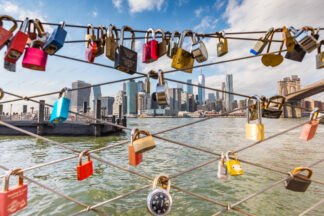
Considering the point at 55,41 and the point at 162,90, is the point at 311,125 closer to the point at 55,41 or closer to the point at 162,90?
the point at 162,90

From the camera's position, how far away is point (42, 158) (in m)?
9.79

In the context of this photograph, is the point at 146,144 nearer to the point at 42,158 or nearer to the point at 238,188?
the point at 238,188

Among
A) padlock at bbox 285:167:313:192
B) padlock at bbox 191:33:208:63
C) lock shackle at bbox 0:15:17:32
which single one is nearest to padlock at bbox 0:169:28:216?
lock shackle at bbox 0:15:17:32

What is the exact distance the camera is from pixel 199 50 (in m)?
2.14

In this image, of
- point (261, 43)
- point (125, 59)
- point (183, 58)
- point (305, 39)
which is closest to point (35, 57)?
point (125, 59)

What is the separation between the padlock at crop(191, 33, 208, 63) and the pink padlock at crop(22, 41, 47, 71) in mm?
1669

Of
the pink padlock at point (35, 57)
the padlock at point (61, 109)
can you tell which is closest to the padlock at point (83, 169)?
the padlock at point (61, 109)

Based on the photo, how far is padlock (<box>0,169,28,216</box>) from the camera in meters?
1.47

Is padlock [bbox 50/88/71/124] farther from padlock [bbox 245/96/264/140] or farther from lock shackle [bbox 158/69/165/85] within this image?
padlock [bbox 245/96/264/140]

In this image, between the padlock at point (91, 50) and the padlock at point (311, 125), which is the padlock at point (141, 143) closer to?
the padlock at point (91, 50)

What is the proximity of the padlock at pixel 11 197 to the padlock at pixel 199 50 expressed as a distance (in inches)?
84.0

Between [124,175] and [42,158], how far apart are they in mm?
5990

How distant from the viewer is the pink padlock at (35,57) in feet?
6.22

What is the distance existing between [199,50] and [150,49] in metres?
0.59
